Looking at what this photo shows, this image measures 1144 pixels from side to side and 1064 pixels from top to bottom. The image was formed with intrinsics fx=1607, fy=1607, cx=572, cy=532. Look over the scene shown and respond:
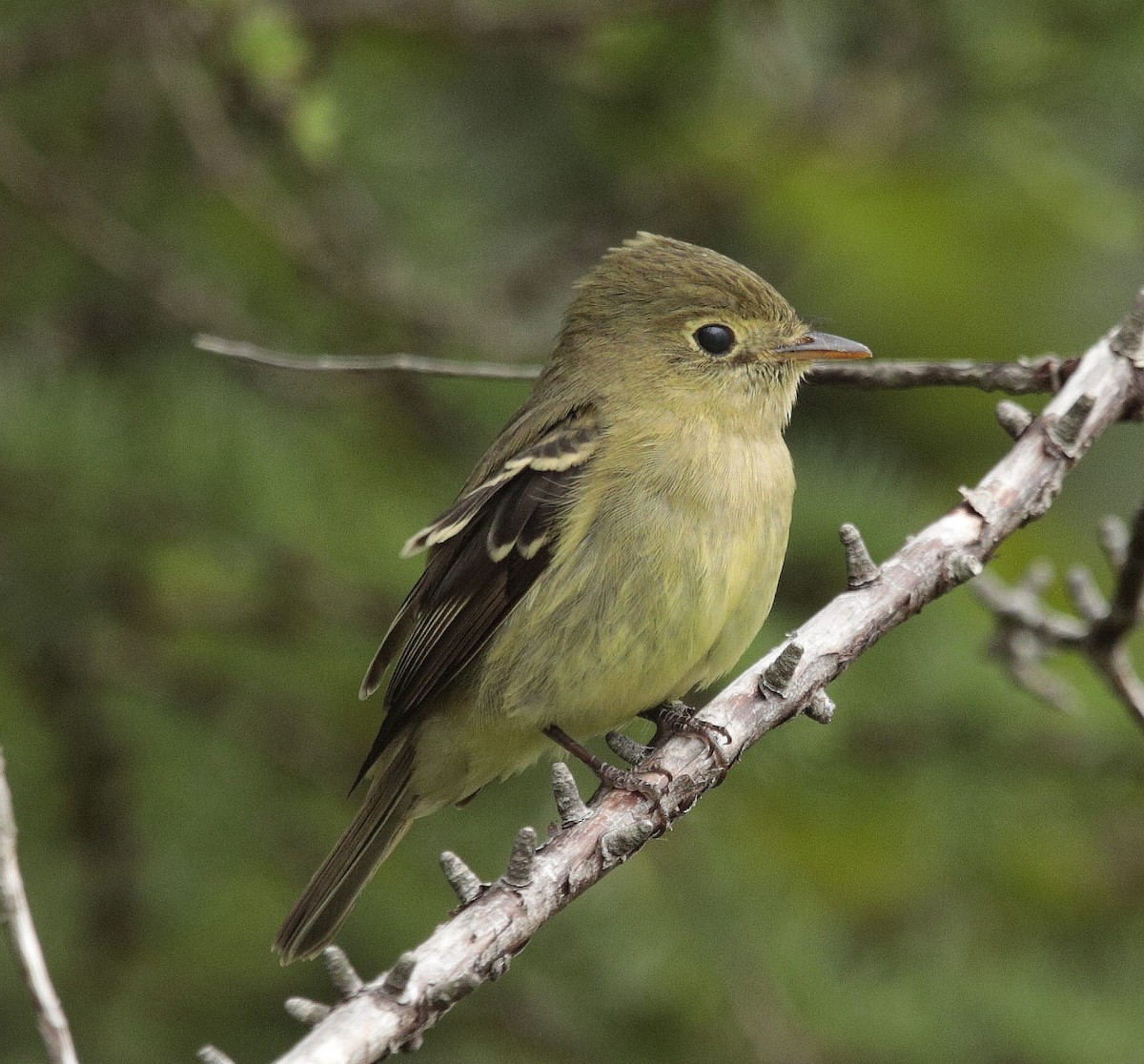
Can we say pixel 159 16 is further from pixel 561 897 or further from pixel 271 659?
pixel 561 897

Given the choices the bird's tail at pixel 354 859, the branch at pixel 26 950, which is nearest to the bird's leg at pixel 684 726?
the bird's tail at pixel 354 859

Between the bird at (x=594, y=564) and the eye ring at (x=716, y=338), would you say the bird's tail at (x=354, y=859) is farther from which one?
the eye ring at (x=716, y=338)

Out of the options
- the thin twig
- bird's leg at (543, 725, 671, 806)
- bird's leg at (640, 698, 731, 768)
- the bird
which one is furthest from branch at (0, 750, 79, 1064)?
the bird

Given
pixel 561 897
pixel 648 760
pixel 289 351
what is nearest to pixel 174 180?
pixel 289 351

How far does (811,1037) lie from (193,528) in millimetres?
1973

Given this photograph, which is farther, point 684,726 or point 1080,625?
point 1080,625

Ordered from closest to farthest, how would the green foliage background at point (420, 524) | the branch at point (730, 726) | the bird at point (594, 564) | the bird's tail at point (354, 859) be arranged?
the branch at point (730, 726), the bird at point (594, 564), the bird's tail at point (354, 859), the green foliage background at point (420, 524)

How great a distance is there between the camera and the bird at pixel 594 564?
3508 mm

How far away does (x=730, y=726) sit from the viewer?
9.41 ft

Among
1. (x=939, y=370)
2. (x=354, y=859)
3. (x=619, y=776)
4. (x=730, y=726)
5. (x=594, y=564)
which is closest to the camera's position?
(x=730, y=726)

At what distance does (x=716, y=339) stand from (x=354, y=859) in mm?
1539

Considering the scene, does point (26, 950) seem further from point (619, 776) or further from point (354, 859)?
point (354, 859)

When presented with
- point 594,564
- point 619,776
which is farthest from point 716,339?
point 619,776

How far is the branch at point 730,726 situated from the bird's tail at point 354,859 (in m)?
0.77
